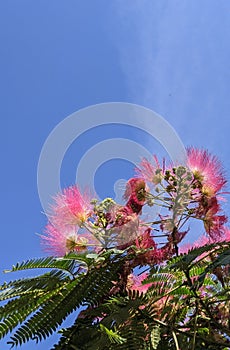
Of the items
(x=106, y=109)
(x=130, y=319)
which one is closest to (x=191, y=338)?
(x=130, y=319)

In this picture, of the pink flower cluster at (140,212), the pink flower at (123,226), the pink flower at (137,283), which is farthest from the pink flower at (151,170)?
the pink flower at (137,283)

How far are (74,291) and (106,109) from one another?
1.45ft

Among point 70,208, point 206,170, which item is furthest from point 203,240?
point 70,208

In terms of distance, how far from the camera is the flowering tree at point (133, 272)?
38.9 inches

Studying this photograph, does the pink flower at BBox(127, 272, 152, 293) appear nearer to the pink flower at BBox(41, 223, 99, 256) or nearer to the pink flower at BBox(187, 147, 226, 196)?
the pink flower at BBox(41, 223, 99, 256)

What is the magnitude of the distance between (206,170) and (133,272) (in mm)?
306

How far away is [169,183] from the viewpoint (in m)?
1.21

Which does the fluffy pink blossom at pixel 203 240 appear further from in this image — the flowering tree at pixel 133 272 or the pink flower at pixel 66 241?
the pink flower at pixel 66 241

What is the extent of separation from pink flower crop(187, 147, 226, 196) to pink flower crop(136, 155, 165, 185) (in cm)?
7

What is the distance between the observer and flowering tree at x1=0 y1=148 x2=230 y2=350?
3.24 ft

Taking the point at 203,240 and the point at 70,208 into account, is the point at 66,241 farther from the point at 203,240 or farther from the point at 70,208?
the point at 203,240

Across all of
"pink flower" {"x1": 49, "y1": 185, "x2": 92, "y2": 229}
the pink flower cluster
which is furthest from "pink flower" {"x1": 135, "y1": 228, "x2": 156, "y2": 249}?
"pink flower" {"x1": 49, "y1": 185, "x2": 92, "y2": 229}

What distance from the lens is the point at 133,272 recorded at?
1093mm

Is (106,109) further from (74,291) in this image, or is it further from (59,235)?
(74,291)
